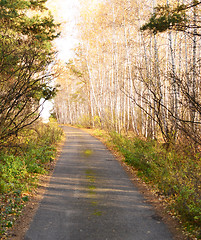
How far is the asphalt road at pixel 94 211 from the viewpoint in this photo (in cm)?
484

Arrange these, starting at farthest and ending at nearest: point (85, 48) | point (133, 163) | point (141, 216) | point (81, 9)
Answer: point (85, 48) < point (81, 9) < point (133, 163) < point (141, 216)

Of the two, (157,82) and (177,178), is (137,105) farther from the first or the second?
(177,178)

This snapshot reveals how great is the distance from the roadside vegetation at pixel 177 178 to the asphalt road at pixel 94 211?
53 centimetres

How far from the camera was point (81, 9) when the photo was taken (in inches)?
996

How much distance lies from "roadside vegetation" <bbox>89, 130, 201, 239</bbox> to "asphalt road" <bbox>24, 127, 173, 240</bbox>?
53 cm

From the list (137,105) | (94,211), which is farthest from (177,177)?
(137,105)

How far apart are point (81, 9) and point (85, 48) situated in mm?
4164

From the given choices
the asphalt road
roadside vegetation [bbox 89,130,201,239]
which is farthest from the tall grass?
the asphalt road

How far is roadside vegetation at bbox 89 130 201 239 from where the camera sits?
5.05 meters

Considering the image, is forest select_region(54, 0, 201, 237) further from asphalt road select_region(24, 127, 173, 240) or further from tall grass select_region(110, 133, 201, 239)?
asphalt road select_region(24, 127, 173, 240)

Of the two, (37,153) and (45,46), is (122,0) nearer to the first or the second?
(45,46)

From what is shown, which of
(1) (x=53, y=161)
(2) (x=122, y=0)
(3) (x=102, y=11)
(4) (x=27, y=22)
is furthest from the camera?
(3) (x=102, y=11)

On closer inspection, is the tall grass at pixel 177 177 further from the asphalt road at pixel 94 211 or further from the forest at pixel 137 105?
the asphalt road at pixel 94 211

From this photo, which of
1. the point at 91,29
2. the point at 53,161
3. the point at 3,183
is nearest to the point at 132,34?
the point at 91,29
